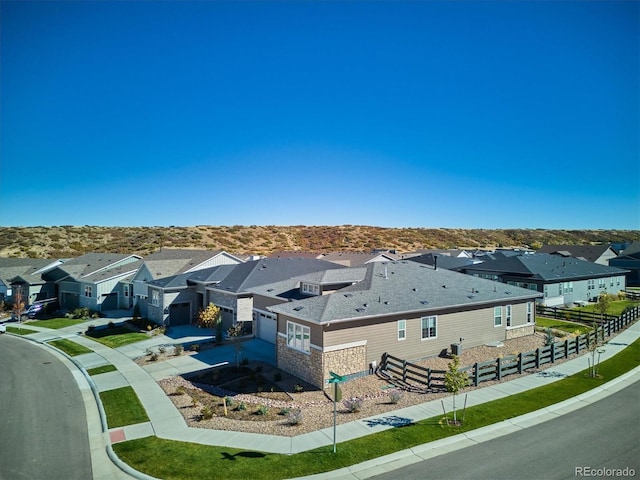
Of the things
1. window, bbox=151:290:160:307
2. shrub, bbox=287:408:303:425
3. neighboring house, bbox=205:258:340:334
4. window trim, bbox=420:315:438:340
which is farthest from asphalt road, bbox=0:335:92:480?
window trim, bbox=420:315:438:340

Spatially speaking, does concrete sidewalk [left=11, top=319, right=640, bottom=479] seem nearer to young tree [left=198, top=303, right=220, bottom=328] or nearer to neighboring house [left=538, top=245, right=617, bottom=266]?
young tree [left=198, top=303, right=220, bottom=328]

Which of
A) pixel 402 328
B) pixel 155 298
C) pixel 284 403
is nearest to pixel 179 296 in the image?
pixel 155 298

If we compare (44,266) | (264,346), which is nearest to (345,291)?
(264,346)

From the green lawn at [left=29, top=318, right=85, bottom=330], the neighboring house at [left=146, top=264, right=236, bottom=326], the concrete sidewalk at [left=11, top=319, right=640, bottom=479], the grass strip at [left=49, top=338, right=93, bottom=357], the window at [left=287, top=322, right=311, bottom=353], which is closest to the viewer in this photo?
the concrete sidewalk at [left=11, top=319, right=640, bottom=479]

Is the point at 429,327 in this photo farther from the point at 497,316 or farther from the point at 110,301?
the point at 110,301

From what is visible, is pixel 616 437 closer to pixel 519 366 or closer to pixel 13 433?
pixel 519 366

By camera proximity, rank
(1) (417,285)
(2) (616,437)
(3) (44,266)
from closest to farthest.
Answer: (2) (616,437)
(1) (417,285)
(3) (44,266)
